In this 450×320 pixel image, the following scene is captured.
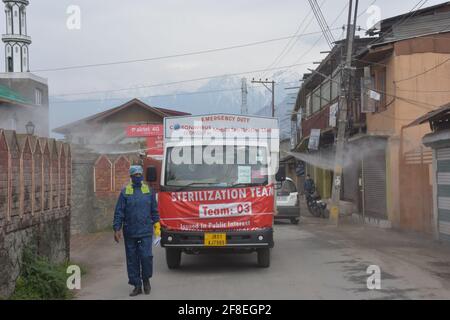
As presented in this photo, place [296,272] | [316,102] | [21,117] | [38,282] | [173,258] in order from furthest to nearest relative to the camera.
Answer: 1. [21,117]
2. [316,102]
3. [173,258]
4. [296,272]
5. [38,282]

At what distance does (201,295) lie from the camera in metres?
8.05

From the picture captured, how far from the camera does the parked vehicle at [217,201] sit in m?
9.75

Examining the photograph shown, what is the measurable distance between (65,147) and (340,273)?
5.56 m

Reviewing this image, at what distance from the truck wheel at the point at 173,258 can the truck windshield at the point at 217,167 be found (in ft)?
4.07

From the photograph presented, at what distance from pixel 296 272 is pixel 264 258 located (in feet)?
2.24

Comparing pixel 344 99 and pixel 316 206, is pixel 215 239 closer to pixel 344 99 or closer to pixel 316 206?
pixel 344 99

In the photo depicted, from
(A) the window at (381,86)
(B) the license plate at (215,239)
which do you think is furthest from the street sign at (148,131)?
(B) the license plate at (215,239)

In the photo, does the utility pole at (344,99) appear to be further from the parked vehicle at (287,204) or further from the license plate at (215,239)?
the license plate at (215,239)

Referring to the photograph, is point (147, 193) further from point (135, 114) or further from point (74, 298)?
point (135, 114)

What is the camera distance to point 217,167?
10.3 metres

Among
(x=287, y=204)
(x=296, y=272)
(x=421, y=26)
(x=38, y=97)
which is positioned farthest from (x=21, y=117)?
(x=296, y=272)

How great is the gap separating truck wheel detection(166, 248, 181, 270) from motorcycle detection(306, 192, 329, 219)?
14357mm

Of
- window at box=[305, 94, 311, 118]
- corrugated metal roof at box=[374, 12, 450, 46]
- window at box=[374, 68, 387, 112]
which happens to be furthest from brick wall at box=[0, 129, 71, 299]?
window at box=[305, 94, 311, 118]
